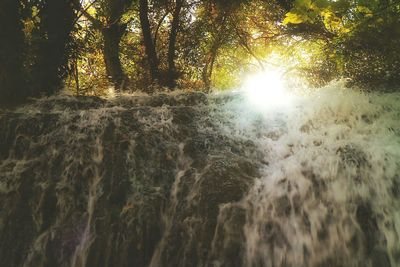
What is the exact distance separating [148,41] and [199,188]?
296 inches

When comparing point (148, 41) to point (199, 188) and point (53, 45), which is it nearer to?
point (53, 45)

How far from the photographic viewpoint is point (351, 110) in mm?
5895

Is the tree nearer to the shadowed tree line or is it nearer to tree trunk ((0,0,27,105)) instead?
the shadowed tree line

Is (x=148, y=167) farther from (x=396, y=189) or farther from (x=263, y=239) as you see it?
(x=396, y=189)

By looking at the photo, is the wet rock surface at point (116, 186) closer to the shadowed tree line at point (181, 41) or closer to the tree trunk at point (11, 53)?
the tree trunk at point (11, 53)

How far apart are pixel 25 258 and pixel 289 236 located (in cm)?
268

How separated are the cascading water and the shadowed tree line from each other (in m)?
1.07

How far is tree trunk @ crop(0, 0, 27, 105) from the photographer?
706 cm

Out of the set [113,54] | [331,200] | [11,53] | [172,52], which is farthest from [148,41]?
[331,200]

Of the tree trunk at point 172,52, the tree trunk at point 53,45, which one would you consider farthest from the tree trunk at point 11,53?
the tree trunk at point 172,52

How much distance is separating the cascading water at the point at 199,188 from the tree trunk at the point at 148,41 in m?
5.39

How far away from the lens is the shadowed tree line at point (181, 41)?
232 inches

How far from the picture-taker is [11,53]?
7164 millimetres

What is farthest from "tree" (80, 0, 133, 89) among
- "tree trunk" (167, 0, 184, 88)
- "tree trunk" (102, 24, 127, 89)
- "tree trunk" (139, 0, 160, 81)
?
"tree trunk" (167, 0, 184, 88)
